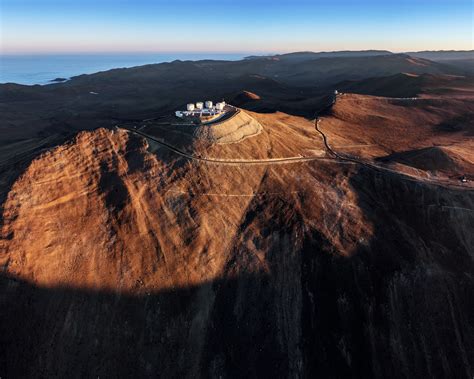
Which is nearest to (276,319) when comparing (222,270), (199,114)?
(222,270)

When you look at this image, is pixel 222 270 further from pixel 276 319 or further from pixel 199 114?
pixel 199 114

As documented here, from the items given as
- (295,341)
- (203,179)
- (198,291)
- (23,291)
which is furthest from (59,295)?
(295,341)

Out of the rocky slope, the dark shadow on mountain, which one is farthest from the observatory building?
the dark shadow on mountain

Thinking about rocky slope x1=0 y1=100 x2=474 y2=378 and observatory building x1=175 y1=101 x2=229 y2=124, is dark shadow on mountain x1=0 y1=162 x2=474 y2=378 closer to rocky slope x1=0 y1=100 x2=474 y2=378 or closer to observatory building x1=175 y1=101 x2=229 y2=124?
rocky slope x1=0 y1=100 x2=474 y2=378

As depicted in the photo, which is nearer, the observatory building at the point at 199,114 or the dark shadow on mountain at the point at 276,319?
the dark shadow on mountain at the point at 276,319

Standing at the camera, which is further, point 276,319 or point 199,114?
point 199,114

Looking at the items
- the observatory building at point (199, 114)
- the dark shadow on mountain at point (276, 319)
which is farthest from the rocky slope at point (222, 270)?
the observatory building at point (199, 114)

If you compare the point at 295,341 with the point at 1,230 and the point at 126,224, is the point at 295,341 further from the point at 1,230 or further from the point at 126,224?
the point at 1,230

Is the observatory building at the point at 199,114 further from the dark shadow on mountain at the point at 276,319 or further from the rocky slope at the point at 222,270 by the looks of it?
the dark shadow on mountain at the point at 276,319

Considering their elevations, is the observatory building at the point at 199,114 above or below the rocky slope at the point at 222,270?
above
